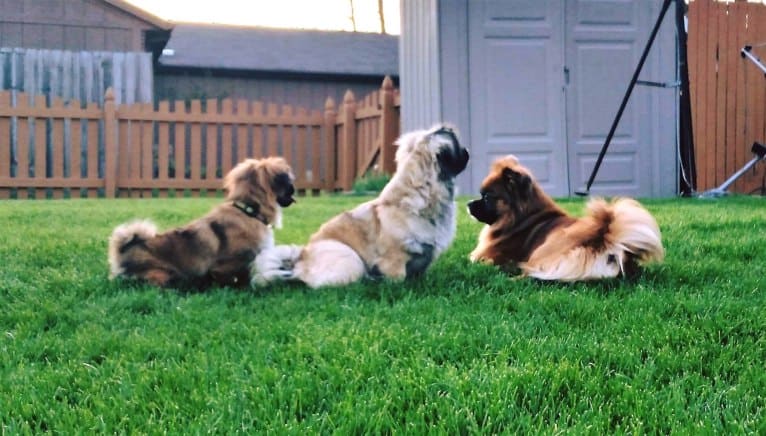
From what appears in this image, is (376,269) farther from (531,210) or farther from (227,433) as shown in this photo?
(227,433)

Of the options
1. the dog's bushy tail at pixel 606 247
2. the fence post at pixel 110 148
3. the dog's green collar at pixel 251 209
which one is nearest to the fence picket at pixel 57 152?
the fence post at pixel 110 148

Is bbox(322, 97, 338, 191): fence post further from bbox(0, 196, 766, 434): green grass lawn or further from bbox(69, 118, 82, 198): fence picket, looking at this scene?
bbox(0, 196, 766, 434): green grass lawn

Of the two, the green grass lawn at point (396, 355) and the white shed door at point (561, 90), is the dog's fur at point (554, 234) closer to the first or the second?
the green grass lawn at point (396, 355)

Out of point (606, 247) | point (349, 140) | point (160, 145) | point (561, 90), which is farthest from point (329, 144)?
point (606, 247)

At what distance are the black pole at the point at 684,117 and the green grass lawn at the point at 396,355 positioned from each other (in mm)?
5244

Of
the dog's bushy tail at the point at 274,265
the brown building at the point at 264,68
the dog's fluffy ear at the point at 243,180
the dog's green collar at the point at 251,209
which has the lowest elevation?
the dog's bushy tail at the point at 274,265

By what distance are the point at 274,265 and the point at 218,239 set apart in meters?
0.47

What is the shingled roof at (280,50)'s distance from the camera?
2133 cm

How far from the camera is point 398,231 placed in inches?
165

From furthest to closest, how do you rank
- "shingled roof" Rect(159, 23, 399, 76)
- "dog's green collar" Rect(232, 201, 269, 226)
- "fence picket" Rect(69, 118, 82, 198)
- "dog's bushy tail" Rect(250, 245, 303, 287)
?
"shingled roof" Rect(159, 23, 399, 76) → "fence picket" Rect(69, 118, 82, 198) → "dog's green collar" Rect(232, 201, 269, 226) → "dog's bushy tail" Rect(250, 245, 303, 287)

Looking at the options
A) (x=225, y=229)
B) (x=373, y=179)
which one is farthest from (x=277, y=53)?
(x=225, y=229)

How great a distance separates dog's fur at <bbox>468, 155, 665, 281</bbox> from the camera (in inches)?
149

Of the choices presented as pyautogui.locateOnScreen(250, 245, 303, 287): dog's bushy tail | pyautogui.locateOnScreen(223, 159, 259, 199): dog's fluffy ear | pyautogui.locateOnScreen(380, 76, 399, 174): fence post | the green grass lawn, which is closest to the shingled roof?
pyautogui.locateOnScreen(380, 76, 399, 174): fence post

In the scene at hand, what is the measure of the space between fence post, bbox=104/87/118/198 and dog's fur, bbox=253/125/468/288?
921 centimetres
